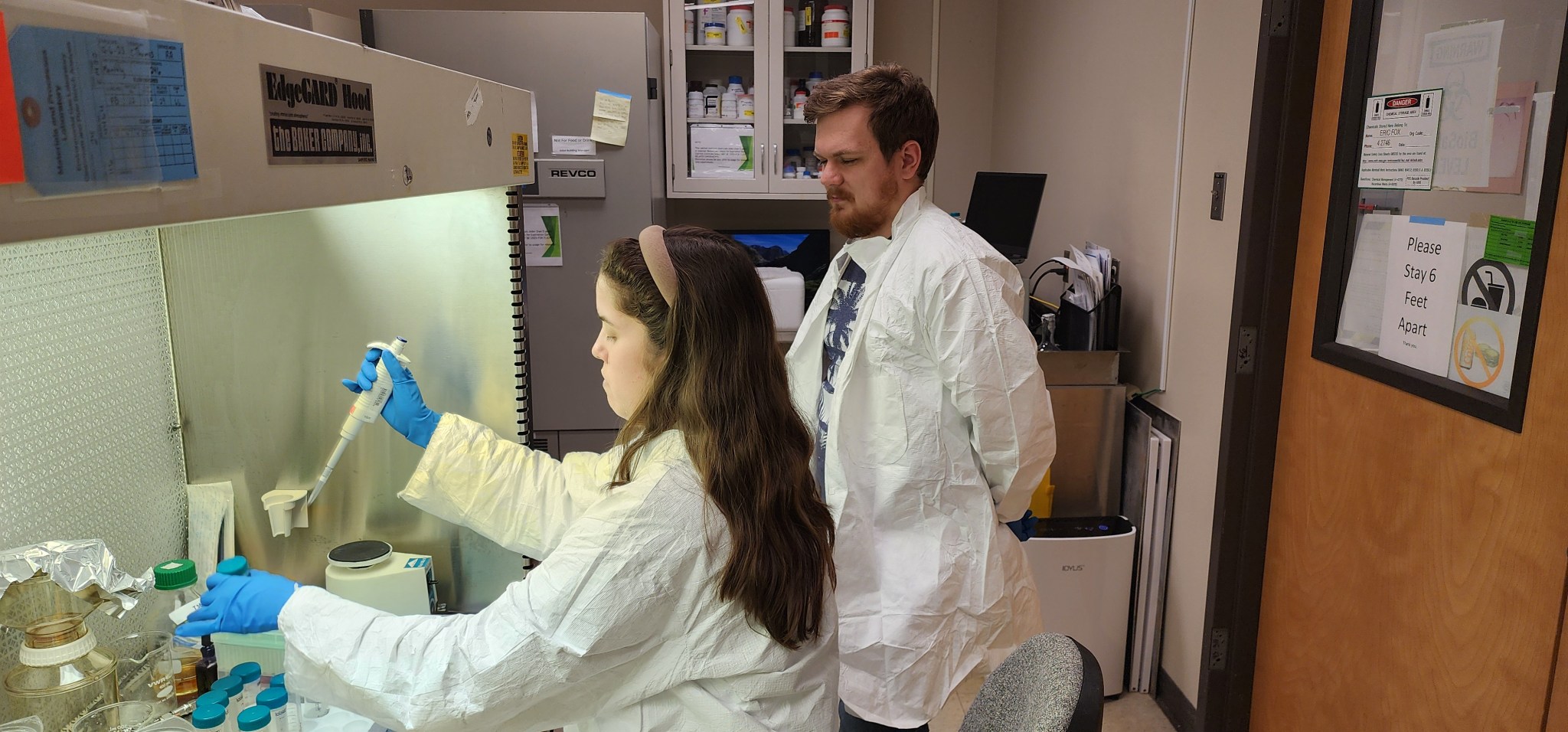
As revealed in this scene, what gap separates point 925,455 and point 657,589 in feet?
3.03

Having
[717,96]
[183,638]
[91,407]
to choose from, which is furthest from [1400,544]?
[717,96]

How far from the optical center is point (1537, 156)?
144 centimetres

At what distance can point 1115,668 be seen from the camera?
262cm

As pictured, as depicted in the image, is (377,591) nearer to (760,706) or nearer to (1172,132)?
(760,706)

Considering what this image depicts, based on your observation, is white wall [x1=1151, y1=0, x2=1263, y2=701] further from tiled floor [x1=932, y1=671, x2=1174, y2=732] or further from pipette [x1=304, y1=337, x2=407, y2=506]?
pipette [x1=304, y1=337, x2=407, y2=506]

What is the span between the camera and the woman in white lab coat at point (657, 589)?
0.99 m

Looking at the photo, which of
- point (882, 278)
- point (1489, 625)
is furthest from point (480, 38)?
point (1489, 625)

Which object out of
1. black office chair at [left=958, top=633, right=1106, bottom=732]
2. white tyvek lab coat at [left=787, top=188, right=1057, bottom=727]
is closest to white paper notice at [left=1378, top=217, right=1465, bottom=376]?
white tyvek lab coat at [left=787, top=188, right=1057, bottom=727]

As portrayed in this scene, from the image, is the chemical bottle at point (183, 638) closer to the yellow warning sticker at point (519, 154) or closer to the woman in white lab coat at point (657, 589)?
the woman in white lab coat at point (657, 589)

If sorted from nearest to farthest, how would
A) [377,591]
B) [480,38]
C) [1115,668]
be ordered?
[377,591]
[1115,668]
[480,38]

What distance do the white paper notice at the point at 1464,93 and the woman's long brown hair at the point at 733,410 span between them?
1.22m

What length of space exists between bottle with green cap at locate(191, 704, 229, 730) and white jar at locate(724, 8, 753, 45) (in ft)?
9.11

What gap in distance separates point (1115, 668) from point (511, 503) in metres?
1.90

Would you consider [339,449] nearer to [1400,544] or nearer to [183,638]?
[183,638]
